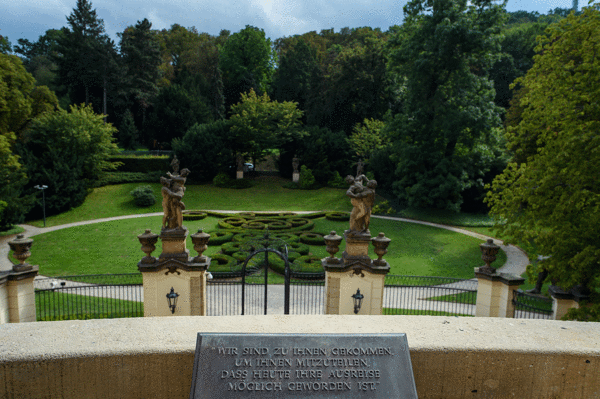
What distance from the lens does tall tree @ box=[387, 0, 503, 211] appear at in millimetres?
28875

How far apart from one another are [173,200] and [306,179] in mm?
30073

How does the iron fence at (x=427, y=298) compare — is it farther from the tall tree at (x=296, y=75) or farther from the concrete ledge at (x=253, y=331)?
the tall tree at (x=296, y=75)

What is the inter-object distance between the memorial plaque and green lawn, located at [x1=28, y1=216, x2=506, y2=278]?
16381mm

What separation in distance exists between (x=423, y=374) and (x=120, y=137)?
53292 mm

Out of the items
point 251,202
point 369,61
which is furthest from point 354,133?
point 251,202

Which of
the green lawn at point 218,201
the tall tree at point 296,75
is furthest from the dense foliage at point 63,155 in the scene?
the tall tree at point 296,75

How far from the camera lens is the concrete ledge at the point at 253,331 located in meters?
3.71

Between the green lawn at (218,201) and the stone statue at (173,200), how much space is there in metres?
22.0

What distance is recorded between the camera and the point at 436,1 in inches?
1156

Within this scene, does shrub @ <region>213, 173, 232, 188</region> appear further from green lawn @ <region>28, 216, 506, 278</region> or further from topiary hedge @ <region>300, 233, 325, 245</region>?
topiary hedge @ <region>300, 233, 325, 245</region>

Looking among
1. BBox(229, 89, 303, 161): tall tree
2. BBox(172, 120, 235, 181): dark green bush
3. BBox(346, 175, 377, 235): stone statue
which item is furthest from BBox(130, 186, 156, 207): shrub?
BBox(346, 175, 377, 235): stone statue

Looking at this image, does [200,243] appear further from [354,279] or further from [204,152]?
[204,152]

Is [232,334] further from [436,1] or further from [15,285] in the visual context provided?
[436,1]

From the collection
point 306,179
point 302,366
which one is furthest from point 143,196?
point 302,366
